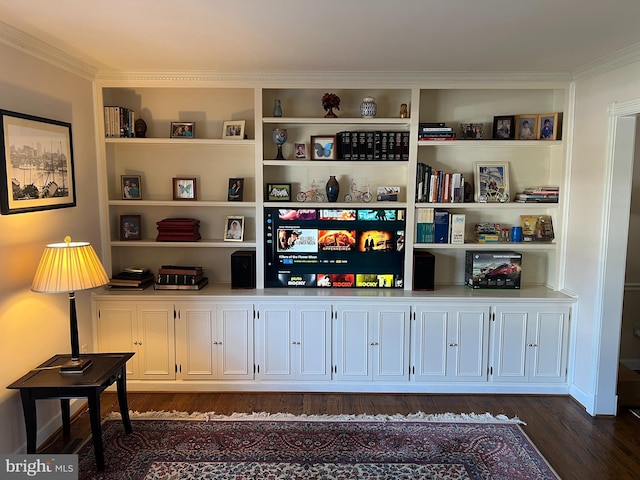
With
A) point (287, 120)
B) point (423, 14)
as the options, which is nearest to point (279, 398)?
point (287, 120)

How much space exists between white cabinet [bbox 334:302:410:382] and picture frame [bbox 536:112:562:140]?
1.81 meters

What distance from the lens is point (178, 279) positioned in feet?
12.2

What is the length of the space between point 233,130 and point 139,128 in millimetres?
768

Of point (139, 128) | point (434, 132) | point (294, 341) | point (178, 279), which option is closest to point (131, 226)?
point (178, 279)

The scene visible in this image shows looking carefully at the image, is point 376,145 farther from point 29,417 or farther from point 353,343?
point 29,417

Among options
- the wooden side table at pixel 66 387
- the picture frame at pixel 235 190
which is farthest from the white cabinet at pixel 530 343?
the wooden side table at pixel 66 387

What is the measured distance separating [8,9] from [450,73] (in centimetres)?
286

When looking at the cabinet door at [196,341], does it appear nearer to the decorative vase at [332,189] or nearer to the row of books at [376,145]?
the decorative vase at [332,189]

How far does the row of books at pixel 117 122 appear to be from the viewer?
145 inches

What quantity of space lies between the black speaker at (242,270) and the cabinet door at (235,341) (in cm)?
23

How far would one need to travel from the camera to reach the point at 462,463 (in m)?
2.77

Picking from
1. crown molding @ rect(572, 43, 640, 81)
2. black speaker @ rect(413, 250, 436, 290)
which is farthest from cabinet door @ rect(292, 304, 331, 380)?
crown molding @ rect(572, 43, 640, 81)

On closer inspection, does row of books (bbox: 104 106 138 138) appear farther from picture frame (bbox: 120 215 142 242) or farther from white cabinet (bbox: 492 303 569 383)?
white cabinet (bbox: 492 303 569 383)

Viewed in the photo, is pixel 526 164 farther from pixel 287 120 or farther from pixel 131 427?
pixel 131 427
